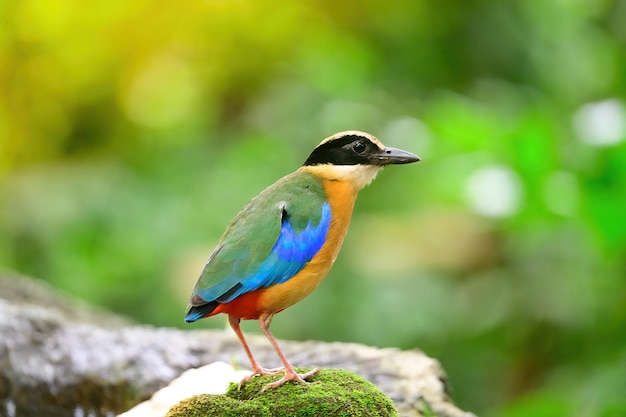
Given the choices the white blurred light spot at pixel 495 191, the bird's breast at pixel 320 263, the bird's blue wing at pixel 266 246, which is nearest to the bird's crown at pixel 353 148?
the bird's breast at pixel 320 263

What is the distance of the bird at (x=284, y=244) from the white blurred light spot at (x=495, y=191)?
6.55ft

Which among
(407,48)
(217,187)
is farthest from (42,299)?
(407,48)

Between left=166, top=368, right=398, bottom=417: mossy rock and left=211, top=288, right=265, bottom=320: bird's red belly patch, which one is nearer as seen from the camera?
left=166, top=368, right=398, bottom=417: mossy rock

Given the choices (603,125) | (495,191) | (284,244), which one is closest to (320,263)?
(284,244)

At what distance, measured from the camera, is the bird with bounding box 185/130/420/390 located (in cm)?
371

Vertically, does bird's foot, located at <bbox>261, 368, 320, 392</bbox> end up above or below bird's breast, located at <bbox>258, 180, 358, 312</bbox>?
below

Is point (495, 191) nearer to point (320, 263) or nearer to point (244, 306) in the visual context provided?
point (320, 263)

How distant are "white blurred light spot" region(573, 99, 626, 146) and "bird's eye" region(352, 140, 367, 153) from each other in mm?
2429

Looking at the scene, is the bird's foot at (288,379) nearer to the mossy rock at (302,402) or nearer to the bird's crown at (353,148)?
the mossy rock at (302,402)

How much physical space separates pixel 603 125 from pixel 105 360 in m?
3.58

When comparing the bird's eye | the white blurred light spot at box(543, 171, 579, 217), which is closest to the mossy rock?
the bird's eye

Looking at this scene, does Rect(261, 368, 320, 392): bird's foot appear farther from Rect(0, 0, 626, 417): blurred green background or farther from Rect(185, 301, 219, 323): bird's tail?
Rect(0, 0, 626, 417): blurred green background

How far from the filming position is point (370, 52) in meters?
9.43

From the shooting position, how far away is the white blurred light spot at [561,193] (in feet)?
19.5
